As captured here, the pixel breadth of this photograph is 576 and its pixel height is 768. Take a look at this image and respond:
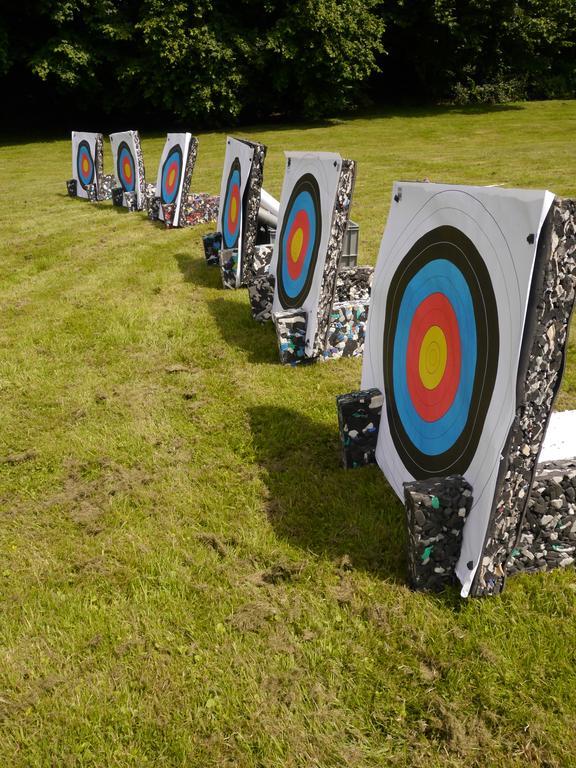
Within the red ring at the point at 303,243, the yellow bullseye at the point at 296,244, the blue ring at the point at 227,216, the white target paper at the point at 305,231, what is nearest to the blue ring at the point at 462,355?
the white target paper at the point at 305,231

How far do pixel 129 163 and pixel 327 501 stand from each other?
10.3 meters

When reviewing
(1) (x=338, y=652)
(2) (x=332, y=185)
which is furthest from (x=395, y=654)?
(2) (x=332, y=185)

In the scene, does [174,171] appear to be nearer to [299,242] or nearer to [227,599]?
[299,242]

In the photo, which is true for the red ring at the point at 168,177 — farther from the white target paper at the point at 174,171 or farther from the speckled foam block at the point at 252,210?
the speckled foam block at the point at 252,210

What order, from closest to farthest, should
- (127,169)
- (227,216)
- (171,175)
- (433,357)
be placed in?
(433,357), (227,216), (171,175), (127,169)

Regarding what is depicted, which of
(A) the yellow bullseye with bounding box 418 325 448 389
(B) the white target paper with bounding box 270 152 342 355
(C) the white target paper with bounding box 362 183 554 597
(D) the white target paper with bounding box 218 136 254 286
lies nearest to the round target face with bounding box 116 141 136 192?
(D) the white target paper with bounding box 218 136 254 286

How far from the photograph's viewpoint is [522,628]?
235cm

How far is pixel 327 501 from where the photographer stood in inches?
125

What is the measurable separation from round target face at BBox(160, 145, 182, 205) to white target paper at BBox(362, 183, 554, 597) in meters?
7.22

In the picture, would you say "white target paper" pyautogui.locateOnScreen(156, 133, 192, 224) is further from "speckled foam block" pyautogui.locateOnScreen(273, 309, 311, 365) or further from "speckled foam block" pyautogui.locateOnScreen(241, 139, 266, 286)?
"speckled foam block" pyautogui.locateOnScreen(273, 309, 311, 365)

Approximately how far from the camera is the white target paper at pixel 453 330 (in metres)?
2.23

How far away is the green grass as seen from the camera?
2.04m

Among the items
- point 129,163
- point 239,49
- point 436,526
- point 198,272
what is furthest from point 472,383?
point 239,49

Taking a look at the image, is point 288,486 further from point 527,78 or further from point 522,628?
point 527,78
